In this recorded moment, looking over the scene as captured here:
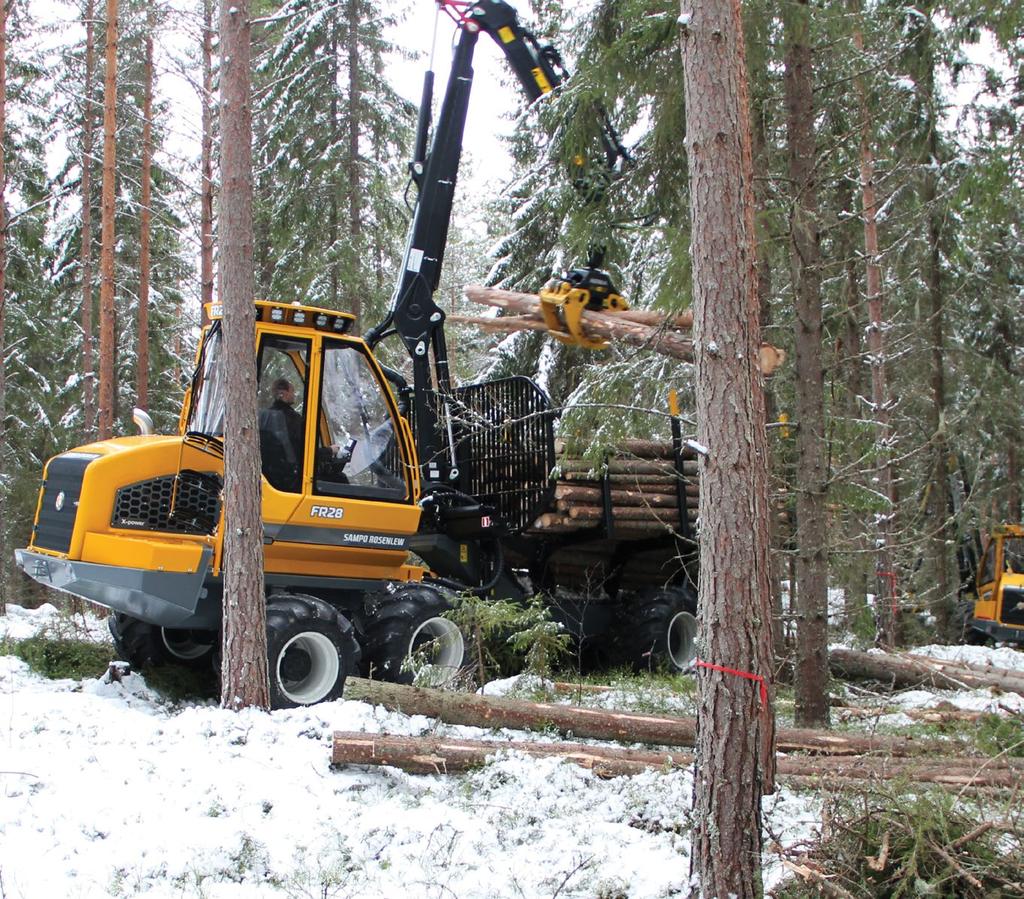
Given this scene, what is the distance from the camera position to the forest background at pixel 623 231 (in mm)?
8031

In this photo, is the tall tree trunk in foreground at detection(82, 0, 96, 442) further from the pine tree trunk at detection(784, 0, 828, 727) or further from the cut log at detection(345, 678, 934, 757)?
the pine tree trunk at detection(784, 0, 828, 727)

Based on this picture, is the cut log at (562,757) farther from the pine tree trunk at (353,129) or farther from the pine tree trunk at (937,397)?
the pine tree trunk at (353,129)

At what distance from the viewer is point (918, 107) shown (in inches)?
503

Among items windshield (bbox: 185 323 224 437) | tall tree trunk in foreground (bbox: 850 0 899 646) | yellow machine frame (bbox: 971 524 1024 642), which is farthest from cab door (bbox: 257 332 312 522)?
yellow machine frame (bbox: 971 524 1024 642)

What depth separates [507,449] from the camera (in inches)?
412

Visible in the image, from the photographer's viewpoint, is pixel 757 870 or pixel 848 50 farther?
pixel 848 50

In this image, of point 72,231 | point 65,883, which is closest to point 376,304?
point 72,231

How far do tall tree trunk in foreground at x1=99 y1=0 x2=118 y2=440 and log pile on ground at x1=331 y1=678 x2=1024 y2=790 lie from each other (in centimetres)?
1070

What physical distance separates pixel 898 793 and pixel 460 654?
207 inches

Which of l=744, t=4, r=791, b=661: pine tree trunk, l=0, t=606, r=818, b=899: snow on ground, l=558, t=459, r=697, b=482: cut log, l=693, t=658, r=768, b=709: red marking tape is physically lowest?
l=0, t=606, r=818, b=899: snow on ground

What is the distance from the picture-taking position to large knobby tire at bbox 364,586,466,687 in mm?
8875

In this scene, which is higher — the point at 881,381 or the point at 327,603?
the point at 881,381

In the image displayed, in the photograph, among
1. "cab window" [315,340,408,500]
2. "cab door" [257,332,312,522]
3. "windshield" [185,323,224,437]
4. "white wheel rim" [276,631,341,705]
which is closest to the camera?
"white wheel rim" [276,631,341,705]

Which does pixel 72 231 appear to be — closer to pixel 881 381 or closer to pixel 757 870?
pixel 881 381
